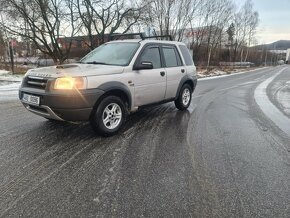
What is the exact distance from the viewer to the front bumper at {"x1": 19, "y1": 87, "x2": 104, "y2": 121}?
490 cm

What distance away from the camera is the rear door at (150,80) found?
6.10 meters

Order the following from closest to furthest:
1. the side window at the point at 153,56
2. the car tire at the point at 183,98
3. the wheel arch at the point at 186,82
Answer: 1. the side window at the point at 153,56
2. the wheel arch at the point at 186,82
3. the car tire at the point at 183,98

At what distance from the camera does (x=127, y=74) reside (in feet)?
18.9

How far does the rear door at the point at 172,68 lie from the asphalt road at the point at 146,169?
1.00 meters

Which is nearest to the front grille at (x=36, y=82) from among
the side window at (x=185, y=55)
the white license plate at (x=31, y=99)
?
the white license plate at (x=31, y=99)

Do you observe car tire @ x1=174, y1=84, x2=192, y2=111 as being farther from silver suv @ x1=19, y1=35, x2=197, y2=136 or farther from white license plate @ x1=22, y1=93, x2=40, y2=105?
white license plate @ x1=22, y1=93, x2=40, y2=105

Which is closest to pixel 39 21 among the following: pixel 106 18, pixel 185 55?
pixel 106 18

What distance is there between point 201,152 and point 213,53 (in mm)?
60906

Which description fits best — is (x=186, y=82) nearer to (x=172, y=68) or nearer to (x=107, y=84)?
(x=172, y=68)

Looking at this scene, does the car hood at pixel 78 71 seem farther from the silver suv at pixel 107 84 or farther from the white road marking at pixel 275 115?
the white road marking at pixel 275 115

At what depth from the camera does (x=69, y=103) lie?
4914 mm

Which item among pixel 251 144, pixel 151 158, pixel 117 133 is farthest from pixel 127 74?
pixel 251 144

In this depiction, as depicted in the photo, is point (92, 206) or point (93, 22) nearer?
point (92, 206)

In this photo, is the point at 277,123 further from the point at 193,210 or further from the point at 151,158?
the point at 193,210
